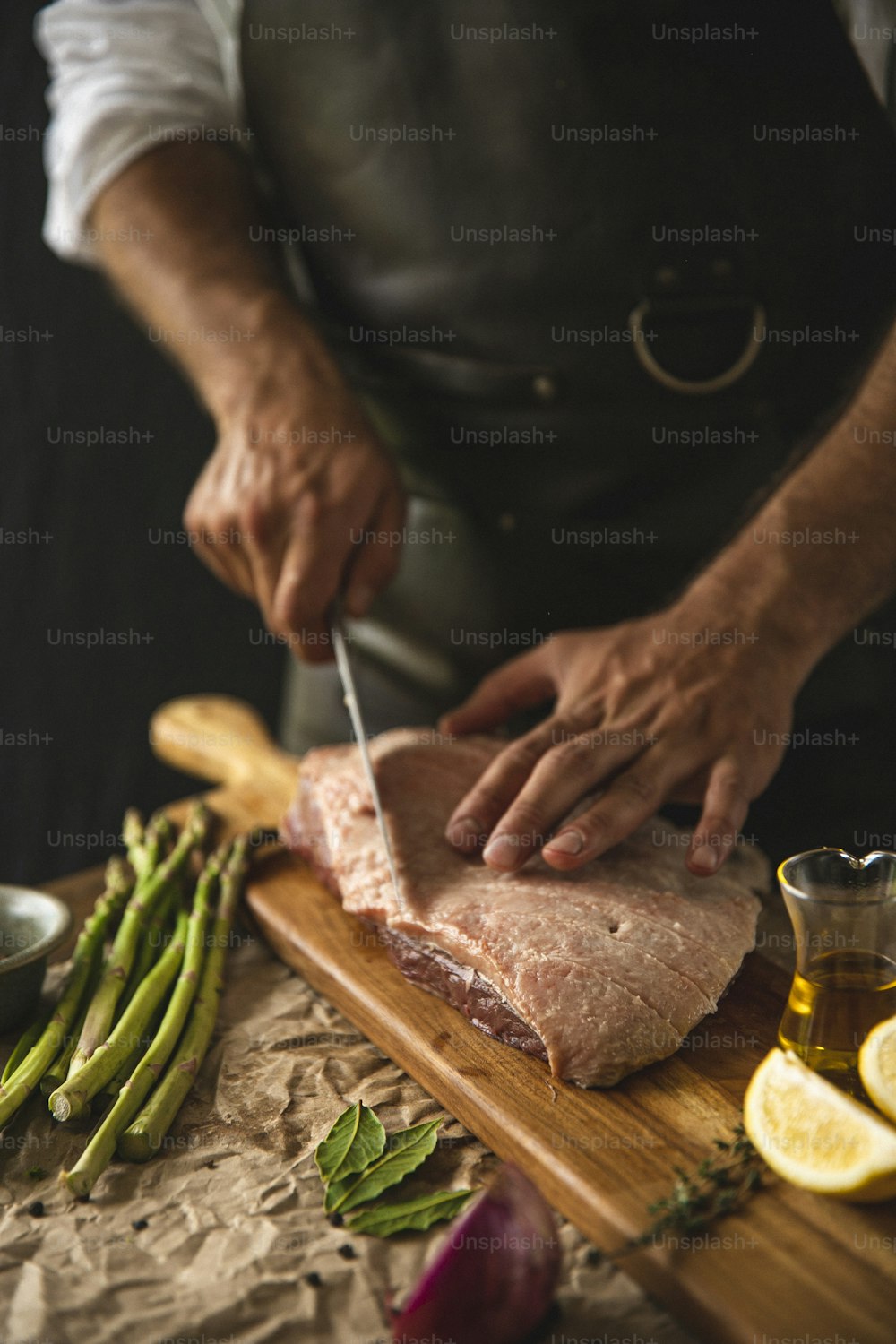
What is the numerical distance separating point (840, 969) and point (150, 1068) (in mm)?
1119

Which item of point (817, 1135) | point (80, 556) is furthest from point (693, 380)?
point (80, 556)

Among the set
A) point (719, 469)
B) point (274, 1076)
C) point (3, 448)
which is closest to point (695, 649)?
point (719, 469)

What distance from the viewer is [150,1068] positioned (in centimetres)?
186

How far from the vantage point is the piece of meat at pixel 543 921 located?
1789 mm

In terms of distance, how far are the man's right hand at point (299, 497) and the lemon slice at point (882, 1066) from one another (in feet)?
4.98

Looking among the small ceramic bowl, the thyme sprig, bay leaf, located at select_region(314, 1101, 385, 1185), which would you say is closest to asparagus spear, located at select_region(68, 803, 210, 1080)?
the small ceramic bowl

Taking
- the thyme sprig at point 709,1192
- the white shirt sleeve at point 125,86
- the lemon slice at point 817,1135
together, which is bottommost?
the thyme sprig at point 709,1192

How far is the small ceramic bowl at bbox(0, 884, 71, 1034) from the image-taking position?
77.1 inches

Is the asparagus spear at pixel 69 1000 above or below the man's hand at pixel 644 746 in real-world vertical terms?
below

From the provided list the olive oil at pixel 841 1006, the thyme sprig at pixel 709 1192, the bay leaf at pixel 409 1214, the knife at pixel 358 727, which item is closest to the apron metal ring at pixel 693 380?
the knife at pixel 358 727

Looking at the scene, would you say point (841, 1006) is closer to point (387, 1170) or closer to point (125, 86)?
point (387, 1170)

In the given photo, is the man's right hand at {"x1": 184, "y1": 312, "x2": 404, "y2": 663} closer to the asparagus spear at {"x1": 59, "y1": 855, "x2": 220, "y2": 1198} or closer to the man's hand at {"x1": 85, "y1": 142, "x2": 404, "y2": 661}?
the man's hand at {"x1": 85, "y1": 142, "x2": 404, "y2": 661}

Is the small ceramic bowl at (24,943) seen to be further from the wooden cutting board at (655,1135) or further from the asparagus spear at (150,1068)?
the wooden cutting board at (655,1135)

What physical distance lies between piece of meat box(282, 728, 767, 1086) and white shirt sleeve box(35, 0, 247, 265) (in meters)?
1.75
